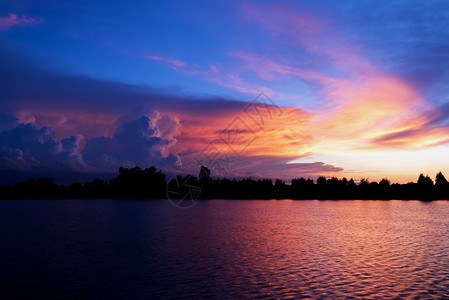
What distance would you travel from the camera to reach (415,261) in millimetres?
42906

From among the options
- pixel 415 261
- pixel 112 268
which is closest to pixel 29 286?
pixel 112 268

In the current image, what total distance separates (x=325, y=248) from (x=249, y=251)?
12.9 m

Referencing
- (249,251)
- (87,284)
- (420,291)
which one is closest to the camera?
(420,291)

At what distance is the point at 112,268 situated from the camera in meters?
38.1

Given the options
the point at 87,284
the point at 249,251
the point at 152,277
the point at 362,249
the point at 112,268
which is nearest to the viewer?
the point at 87,284

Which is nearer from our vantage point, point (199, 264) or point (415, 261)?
point (199, 264)

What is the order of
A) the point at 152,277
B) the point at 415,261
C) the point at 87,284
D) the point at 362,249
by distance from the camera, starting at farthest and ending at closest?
the point at 362,249 < the point at 415,261 < the point at 152,277 < the point at 87,284

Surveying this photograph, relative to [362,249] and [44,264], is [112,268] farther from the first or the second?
[362,249]

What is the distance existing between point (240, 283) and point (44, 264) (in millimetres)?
24096

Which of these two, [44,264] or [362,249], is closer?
[44,264]

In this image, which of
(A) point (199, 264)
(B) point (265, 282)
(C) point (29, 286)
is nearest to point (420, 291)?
(B) point (265, 282)

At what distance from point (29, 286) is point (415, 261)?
144ft

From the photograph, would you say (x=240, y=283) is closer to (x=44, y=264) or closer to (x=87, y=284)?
(x=87, y=284)

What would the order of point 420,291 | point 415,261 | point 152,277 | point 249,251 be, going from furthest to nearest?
1. point 249,251
2. point 415,261
3. point 152,277
4. point 420,291
